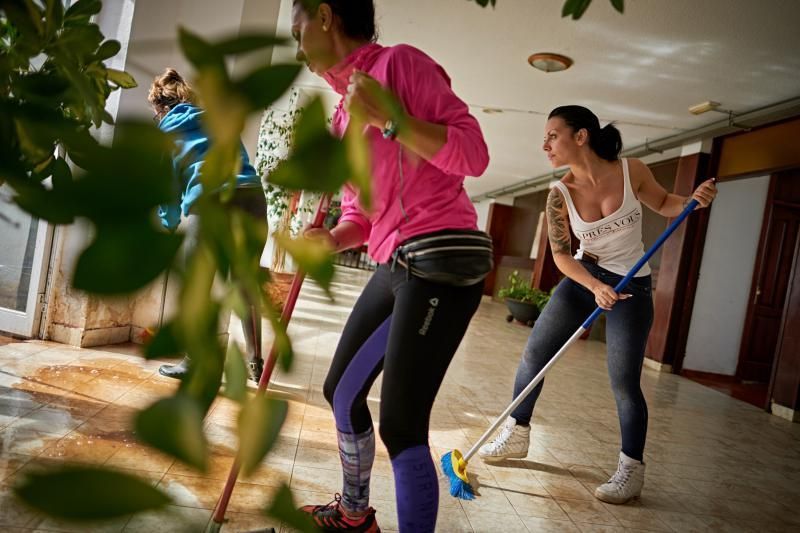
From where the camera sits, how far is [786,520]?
266 centimetres

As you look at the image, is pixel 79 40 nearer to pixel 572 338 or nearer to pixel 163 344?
pixel 163 344

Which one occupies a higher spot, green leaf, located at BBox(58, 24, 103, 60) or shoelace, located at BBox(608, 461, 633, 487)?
green leaf, located at BBox(58, 24, 103, 60)

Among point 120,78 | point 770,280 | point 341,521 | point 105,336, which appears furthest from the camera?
point 770,280

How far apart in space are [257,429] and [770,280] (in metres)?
9.07

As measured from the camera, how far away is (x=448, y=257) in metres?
1.40

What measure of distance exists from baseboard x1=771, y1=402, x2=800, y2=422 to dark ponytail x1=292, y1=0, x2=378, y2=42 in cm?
551

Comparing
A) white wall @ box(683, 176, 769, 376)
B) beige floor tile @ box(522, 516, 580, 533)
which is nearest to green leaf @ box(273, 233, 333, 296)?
beige floor tile @ box(522, 516, 580, 533)

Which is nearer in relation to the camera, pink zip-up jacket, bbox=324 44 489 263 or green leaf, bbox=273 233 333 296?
green leaf, bbox=273 233 333 296

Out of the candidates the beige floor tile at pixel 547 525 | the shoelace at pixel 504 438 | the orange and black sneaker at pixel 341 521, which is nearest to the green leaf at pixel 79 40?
the orange and black sneaker at pixel 341 521

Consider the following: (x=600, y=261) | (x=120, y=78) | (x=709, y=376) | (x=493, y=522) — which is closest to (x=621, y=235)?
(x=600, y=261)

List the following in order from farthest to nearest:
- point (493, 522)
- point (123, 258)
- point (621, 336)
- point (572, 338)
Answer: point (572, 338), point (621, 336), point (493, 522), point (123, 258)

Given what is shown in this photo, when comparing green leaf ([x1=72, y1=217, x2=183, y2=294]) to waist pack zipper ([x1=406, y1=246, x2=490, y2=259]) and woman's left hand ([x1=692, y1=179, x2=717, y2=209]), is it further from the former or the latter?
woman's left hand ([x1=692, y1=179, x2=717, y2=209])

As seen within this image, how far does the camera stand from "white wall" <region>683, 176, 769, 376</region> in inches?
319

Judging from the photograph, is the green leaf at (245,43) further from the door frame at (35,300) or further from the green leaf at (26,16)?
the door frame at (35,300)
